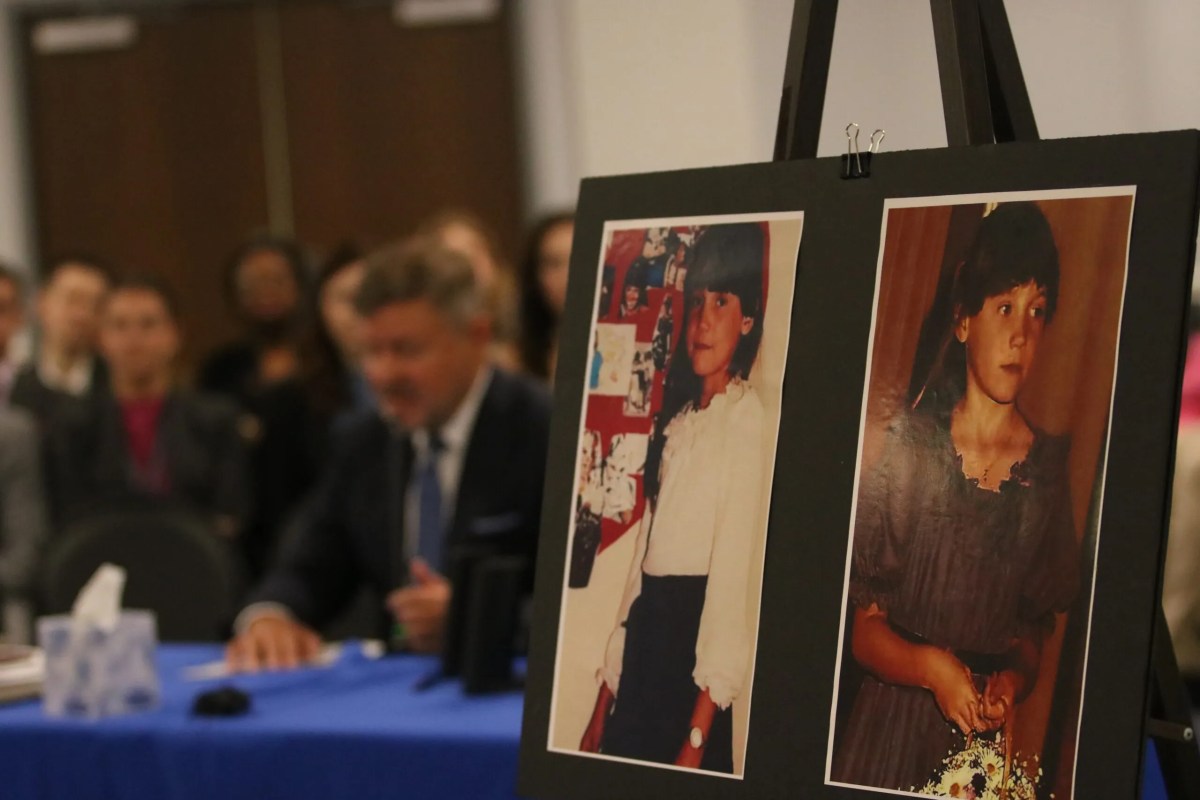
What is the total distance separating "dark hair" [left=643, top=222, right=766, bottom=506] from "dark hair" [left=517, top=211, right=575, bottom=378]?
221 cm

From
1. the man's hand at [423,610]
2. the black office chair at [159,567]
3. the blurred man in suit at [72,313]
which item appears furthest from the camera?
the blurred man in suit at [72,313]

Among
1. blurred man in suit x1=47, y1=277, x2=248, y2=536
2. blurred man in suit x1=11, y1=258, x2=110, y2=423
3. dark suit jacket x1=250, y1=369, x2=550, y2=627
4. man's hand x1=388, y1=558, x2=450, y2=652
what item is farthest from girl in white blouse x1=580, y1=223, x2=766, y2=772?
blurred man in suit x1=11, y1=258, x2=110, y2=423

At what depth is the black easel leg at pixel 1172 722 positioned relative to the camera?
996 mm

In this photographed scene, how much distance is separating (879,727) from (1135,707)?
16 centimetres

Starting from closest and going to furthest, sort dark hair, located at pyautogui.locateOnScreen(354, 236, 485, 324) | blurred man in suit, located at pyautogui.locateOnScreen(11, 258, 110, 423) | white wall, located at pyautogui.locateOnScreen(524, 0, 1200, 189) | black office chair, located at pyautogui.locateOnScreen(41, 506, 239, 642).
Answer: white wall, located at pyautogui.locateOnScreen(524, 0, 1200, 189)
dark hair, located at pyautogui.locateOnScreen(354, 236, 485, 324)
black office chair, located at pyautogui.locateOnScreen(41, 506, 239, 642)
blurred man in suit, located at pyautogui.locateOnScreen(11, 258, 110, 423)

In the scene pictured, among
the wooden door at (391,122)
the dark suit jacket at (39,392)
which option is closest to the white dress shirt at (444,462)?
the dark suit jacket at (39,392)

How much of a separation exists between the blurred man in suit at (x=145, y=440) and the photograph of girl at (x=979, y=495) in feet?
8.79

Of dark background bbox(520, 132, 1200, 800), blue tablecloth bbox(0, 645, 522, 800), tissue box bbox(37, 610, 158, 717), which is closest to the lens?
dark background bbox(520, 132, 1200, 800)

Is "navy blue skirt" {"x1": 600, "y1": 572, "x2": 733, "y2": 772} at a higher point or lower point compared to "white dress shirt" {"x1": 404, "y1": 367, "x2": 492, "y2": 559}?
higher

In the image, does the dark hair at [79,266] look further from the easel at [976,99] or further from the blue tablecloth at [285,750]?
Result: the easel at [976,99]

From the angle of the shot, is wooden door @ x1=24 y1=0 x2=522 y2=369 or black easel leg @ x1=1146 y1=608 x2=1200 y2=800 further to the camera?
wooden door @ x1=24 y1=0 x2=522 y2=369

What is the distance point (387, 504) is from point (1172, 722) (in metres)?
1.73

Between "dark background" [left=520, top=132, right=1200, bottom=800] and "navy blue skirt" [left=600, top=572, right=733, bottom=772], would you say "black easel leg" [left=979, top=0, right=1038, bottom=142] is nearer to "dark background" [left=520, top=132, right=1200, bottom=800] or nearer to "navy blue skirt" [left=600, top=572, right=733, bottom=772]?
"dark background" [left=520, top=132, right=1200, bottom=800]

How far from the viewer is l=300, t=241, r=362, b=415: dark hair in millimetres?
3631
